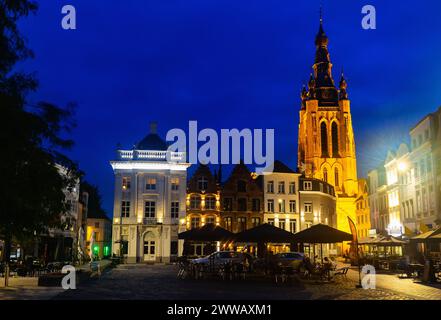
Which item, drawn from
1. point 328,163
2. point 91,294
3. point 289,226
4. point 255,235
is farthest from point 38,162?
point 328,163

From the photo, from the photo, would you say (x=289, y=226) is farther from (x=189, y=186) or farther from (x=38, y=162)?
(x=38, y=162)

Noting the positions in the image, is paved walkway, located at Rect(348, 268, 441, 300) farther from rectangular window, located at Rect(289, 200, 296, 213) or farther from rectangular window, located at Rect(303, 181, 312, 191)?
rectangular window, located at Rect(303, 181, 312, 191)

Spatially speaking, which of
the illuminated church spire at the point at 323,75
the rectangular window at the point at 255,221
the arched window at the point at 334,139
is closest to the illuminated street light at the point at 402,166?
the rectangular window at the point at 255,221

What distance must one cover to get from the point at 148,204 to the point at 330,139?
1984 inches

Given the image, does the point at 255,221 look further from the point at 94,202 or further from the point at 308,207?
the point at 94,202

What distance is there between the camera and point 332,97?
10044 cm

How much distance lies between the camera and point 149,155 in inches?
2243

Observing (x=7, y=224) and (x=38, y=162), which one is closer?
(x=38, y=162)

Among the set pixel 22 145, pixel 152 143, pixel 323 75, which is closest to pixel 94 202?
pixel 152 143

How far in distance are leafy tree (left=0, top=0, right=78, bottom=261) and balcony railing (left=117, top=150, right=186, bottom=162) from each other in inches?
1696

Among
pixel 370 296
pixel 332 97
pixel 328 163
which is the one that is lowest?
pixel 370 296

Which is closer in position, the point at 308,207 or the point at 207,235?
the point at 207,235

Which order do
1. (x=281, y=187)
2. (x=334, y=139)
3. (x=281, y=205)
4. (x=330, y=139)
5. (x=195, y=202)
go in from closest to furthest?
(x=195, y=202), (x=281, y=205), (x=281, y=187), (x=330, y=139), (x=334, y=139)
